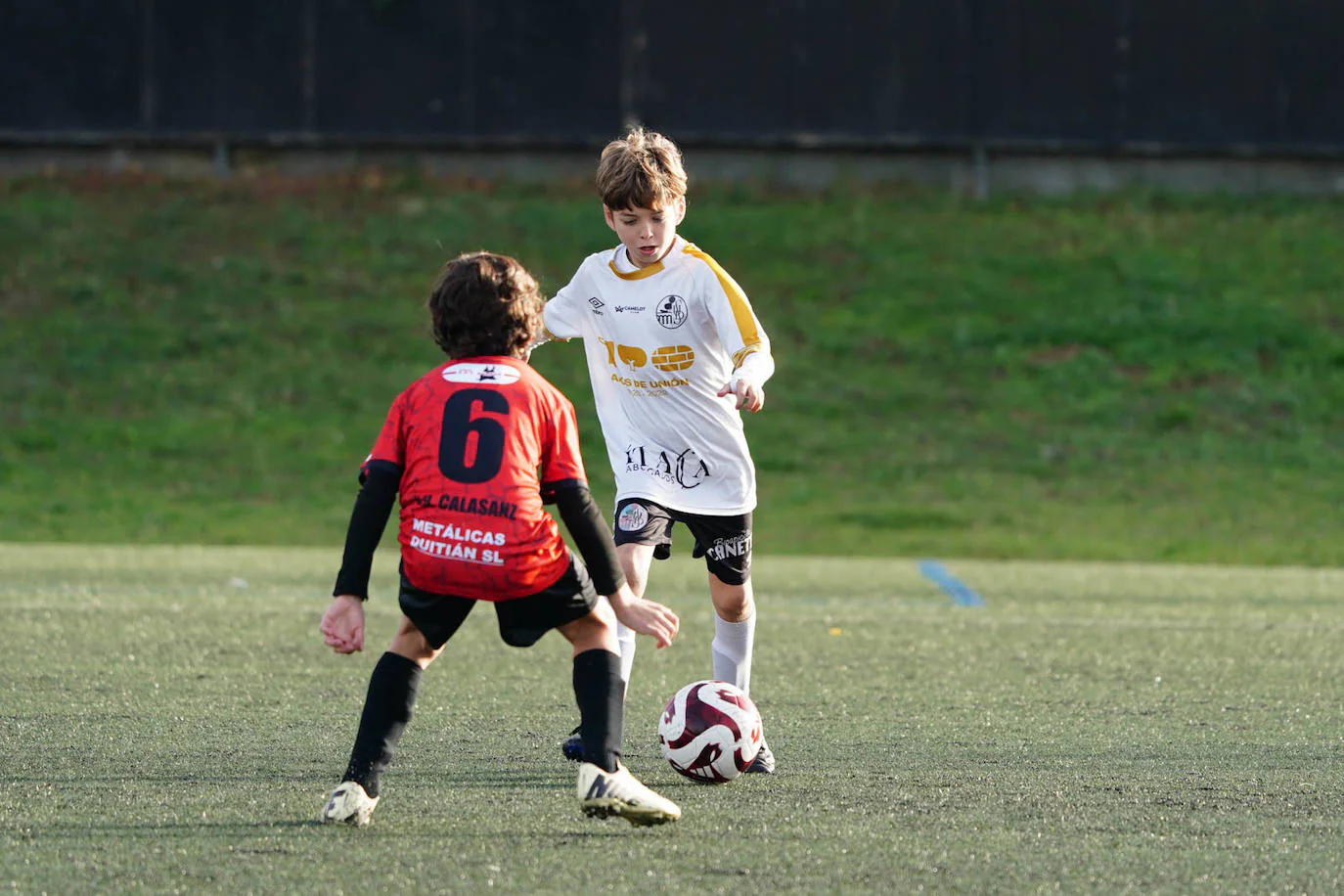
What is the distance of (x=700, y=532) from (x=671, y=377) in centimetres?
49

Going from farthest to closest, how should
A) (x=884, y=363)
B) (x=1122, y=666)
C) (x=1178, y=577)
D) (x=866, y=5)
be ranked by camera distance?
(x=866, y=5)
(x=884, y=363)
(x=1178, y=577)
(x=1122, y=666)

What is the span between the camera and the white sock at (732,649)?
5266mm

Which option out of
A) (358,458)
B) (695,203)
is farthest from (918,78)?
(358,458)

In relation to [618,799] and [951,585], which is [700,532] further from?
[951,585]

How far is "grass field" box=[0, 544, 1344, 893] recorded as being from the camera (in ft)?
11.5

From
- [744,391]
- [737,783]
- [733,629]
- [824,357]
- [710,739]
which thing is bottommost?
[824,357]

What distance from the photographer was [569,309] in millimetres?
5215

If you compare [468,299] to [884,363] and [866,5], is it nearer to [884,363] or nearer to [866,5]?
[884,363]

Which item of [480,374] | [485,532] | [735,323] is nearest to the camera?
[485,532]

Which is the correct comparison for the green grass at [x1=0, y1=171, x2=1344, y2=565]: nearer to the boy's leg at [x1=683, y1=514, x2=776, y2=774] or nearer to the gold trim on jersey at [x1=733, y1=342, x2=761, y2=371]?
the boy's leg at [x1=683, y1=514, x2=776, y2=774]

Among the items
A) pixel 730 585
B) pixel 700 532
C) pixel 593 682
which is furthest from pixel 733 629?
pixel 593 682

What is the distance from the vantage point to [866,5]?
2158 centimetres

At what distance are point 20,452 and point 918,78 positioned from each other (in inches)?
476

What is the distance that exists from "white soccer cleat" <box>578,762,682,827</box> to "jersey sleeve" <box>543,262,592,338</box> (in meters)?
1.78
